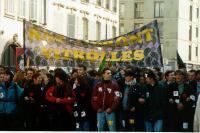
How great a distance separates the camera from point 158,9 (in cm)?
612

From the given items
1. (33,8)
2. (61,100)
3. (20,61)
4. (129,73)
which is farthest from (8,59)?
(129,73)

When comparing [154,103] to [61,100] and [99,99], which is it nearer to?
[99,99]

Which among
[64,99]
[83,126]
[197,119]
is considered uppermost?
[64,99]

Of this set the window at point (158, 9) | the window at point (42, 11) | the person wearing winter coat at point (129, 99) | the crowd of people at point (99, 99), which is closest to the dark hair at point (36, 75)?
the crowd of people at point (99, 99)

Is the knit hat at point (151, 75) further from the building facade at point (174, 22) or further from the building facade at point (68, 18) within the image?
the building facade at point (68, 18)

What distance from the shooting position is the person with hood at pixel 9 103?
5.86 m

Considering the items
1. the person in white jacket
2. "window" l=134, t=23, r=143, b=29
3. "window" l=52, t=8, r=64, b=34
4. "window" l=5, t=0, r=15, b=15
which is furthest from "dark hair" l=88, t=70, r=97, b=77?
the person in white jacket

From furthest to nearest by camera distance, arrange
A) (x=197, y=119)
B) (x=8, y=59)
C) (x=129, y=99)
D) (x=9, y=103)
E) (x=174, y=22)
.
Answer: (x=129, y=99), (x=8, y=59), (x=9, y=103), (x=174, y=22), (x=197, y=119)

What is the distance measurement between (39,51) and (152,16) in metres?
1.34

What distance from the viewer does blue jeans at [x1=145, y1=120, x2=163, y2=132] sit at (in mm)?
5834

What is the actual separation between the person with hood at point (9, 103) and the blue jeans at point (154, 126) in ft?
4.44

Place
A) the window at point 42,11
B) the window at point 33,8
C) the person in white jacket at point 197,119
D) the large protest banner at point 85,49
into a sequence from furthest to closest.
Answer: the window at point 33,8 → the window at point 42,11 → the large protest banner at point 85,49 → the person in white jacket at point 197,119

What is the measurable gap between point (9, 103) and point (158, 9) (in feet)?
6.29

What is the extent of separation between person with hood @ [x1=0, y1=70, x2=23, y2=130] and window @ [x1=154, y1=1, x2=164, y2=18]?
1.76 m
